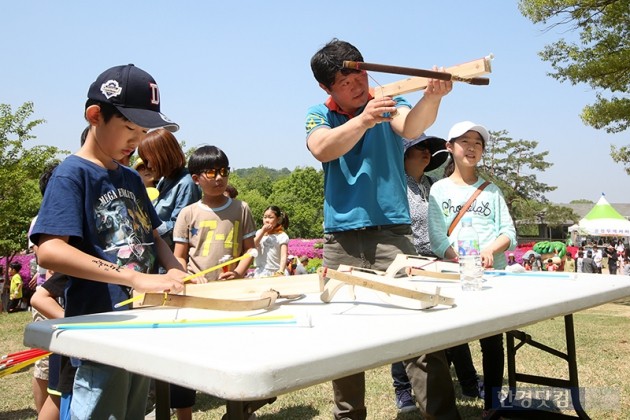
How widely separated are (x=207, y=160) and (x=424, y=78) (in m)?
1.75

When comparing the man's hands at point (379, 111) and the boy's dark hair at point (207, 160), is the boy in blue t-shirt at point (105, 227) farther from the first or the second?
the boy's dark hair at point (207, 160)

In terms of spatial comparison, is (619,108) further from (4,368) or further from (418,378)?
(4,368)

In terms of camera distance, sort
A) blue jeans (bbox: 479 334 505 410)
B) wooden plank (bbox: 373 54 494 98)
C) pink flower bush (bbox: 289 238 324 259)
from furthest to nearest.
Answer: pink flower bush (bbox: 289 238 324 259)
blue jeans (bbox: 479 334 505 410)
wooden plank (bbox: 373 54 494 98)

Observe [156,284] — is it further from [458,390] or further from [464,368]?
[458,390]

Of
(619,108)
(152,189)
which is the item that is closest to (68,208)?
(152,189)

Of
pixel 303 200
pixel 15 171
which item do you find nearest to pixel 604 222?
pixel 15 171

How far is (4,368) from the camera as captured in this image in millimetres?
1621

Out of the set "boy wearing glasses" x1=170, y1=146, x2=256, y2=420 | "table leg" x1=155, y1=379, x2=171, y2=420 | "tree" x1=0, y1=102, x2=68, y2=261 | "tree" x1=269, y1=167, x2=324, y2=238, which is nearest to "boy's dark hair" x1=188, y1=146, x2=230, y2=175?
"boy wearing glasses" x1=170, y1=146, x2=256, y2=420

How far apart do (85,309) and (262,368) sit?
3.60 feet

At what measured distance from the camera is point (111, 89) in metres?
1.86

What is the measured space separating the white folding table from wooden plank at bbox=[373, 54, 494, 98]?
2.64ft

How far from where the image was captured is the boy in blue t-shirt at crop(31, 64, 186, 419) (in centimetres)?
157

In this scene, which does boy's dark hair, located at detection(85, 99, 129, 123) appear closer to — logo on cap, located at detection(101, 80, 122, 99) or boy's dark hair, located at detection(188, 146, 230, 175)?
logo on cap, located at detection(101, 80, 122, 99)

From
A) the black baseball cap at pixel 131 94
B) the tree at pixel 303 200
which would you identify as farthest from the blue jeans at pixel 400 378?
the tree at pixel 303 200
